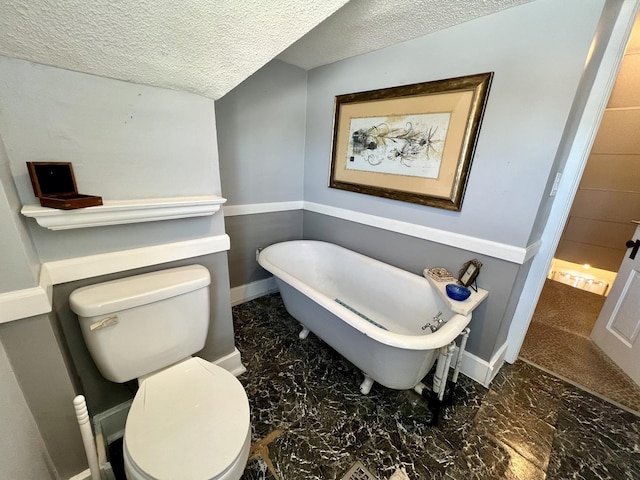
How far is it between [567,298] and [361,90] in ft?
9.76

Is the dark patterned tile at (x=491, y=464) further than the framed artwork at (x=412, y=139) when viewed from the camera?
No

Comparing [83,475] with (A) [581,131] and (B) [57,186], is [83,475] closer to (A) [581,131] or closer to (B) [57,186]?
(B) [57,186]

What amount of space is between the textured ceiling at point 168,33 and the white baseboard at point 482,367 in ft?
6.33

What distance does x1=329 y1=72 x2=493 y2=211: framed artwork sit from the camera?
1.45 meters

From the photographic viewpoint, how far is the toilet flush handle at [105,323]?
0.94m

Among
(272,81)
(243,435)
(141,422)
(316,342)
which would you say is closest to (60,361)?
(141,422)

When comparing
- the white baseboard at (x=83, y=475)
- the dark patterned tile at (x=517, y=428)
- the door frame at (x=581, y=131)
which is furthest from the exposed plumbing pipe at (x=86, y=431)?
the door frame at (x=581, y=131)

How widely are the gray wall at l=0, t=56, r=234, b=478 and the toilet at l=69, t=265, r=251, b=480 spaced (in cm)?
12

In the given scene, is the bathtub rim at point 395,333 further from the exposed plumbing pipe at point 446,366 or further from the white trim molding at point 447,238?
the white trim molding at point 447,238

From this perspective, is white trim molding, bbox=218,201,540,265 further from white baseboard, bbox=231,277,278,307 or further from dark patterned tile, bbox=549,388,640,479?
dark patterned tile, bbox=549,388,640,479

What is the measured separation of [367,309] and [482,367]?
804 millimetres

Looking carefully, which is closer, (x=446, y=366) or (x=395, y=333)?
(x=395, y=333)

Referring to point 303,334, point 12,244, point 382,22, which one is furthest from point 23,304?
point 382,22

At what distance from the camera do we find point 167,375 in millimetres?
1072
